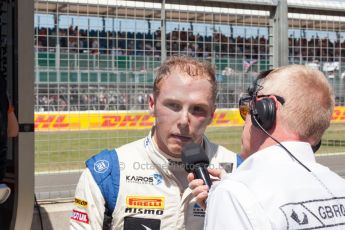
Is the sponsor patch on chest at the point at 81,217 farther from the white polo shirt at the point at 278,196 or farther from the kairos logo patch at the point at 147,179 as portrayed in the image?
the white polo shirt at the point at 278,196

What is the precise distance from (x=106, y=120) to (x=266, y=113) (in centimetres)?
386

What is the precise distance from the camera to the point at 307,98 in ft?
5.60

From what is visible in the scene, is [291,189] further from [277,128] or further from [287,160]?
[277,128]

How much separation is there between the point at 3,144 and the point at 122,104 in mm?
1592

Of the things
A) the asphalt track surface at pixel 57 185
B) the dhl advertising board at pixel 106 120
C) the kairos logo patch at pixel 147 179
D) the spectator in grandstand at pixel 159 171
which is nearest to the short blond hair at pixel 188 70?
the spectator in grandstand at pixel 159 171

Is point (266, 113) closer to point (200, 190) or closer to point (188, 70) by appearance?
point (200, 190)

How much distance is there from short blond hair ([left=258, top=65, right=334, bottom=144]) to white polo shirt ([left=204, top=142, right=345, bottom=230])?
7 cm

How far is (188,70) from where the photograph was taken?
2477 mm

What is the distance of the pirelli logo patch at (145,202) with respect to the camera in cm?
238

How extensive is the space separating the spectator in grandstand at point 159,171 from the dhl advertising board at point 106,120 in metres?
2.57

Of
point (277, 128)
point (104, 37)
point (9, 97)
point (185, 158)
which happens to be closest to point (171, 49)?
point (104, 37)

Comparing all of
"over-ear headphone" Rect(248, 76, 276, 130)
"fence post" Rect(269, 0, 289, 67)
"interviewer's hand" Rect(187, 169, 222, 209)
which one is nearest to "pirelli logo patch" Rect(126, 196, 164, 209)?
"interviewer's hand" Rect(187, 169, 222, 209)

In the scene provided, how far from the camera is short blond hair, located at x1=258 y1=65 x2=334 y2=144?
170cm

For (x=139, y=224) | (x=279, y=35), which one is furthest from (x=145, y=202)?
(x=279, y=35)
